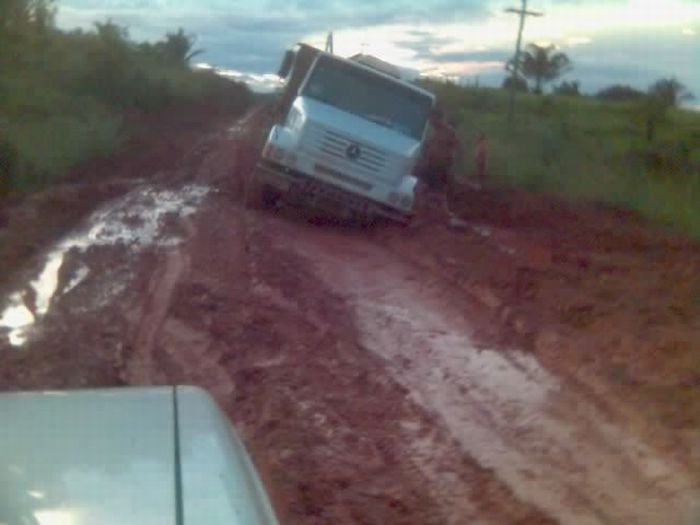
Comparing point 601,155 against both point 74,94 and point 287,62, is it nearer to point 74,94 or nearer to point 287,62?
point 287,62

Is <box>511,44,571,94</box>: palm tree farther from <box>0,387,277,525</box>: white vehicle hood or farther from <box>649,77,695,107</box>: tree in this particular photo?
<box>0,387,277,525</box>: white vehicle hood

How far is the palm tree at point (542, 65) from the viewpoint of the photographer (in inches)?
2638

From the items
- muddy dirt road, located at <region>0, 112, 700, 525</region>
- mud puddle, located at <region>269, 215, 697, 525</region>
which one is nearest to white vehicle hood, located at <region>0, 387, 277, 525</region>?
muddy dirt road, located at <region>0, 112, 700, 525</region>

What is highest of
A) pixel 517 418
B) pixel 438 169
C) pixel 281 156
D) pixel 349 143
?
pixel 349 143

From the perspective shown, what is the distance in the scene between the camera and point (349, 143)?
1961cm

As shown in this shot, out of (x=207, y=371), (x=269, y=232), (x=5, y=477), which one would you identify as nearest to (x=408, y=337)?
(x=207, y=371)

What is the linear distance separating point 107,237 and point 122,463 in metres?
14.5

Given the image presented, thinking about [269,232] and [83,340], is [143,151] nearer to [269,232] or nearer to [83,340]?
[269,232]

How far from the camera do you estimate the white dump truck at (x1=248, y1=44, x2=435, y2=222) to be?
19.6 metres

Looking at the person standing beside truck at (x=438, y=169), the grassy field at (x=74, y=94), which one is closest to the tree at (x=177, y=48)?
the grassy field at (x=74, y=94)

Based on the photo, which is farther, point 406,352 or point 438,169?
point 438,169

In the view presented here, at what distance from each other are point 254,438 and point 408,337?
3.65 meters

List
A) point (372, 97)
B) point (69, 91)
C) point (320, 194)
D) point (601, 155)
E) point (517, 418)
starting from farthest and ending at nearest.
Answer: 1. point (69, 91)
2. point (601, 155)
3. point (372, 97)
4. point (320, 194)
5. point (517, 418)

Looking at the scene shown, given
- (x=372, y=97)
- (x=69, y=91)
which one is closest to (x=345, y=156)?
(x=372, y=97)
